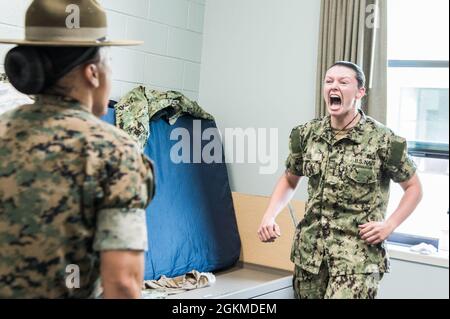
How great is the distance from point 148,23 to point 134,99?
0.68 m

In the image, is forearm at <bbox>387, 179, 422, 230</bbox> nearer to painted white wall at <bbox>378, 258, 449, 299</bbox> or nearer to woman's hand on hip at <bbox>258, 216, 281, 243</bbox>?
woman's hand on hip at <bbox>258, 216, 281, 243</bbox>

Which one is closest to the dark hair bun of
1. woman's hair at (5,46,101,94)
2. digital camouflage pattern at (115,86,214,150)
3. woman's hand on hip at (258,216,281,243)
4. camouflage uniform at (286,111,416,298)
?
woman's hair at (5,46,101,94)

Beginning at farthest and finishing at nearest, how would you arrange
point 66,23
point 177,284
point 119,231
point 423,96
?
point 423,96 < point 177,284 < point 66,23 < point 119,231

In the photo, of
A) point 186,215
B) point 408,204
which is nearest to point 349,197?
point 408,204

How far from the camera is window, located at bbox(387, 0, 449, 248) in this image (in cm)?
372

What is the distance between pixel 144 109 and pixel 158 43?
73cm

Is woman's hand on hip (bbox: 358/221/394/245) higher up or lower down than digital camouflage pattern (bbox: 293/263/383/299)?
higher up

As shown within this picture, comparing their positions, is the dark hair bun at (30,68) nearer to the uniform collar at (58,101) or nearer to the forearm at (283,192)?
the uniform collar at (58,101)

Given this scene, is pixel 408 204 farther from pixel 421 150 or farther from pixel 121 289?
pixel 121 289

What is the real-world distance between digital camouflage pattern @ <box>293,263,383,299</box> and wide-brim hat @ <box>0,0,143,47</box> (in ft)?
5.37

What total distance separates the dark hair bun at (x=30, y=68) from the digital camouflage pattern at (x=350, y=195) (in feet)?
5.47

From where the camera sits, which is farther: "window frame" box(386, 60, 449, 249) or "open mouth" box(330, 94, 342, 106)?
"window frame" box(386, 60, 449, 249)

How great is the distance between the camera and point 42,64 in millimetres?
1291
